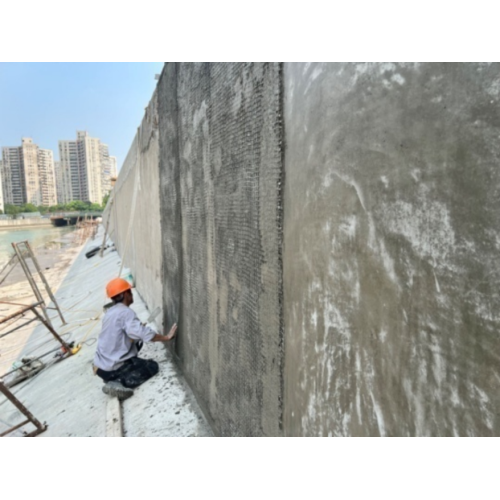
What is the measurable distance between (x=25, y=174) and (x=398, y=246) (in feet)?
318

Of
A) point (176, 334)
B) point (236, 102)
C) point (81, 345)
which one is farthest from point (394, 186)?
point (81, 345)

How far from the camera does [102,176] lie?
292 ft

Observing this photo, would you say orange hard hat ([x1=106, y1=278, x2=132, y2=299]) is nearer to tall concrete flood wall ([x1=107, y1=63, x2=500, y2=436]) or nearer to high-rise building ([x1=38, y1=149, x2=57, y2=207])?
tall concrete flood wall ([x1=107, y1=63, x2=500, y2=436])

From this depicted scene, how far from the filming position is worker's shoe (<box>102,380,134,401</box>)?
3.75 meters

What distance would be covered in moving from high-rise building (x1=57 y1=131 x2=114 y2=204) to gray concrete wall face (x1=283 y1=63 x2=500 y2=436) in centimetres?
9305

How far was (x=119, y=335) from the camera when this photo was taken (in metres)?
3.96

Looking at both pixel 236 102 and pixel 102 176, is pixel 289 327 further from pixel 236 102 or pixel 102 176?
pixel 102 176

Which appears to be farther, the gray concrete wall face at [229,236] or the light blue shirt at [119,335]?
the light blue shirt at [119,335]

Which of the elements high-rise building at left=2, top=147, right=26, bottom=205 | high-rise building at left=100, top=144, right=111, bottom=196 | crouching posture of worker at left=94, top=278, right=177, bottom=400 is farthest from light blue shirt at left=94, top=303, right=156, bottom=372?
high-rise building at left=100, top=144, right=111, bottom=196

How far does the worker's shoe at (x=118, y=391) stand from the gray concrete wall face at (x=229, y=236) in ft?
2.15

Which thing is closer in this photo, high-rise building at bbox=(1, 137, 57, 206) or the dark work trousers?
the dark work trousers

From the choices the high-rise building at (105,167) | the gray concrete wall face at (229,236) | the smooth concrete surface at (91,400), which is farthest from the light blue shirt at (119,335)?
the high-rise building at (105,167)

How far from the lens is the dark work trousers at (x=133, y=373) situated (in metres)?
3.87

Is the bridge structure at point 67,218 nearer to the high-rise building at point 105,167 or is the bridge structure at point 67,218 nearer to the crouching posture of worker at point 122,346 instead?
the high-rise building at point 105,167
